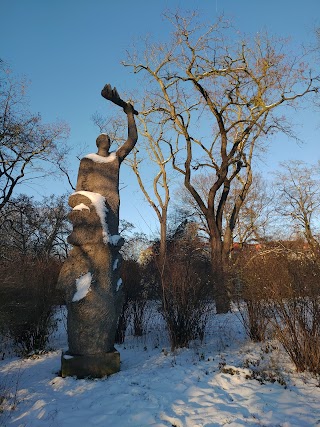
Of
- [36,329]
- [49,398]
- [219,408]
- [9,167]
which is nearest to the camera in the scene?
[219,408]

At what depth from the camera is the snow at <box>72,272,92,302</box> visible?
17.6 feet

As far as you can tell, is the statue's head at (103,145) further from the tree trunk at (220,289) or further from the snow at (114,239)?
the tree trunk at (220,289)

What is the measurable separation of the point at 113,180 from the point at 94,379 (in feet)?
10.4

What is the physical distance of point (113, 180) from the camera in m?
6.29

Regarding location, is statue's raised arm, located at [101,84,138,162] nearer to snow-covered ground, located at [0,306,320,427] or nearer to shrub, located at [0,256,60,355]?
shrub, located at [0,256,60,355]

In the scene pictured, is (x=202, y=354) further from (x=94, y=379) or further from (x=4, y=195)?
(x=4, y=195)

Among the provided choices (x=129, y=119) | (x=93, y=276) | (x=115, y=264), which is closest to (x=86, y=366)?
(x=93, y=276)

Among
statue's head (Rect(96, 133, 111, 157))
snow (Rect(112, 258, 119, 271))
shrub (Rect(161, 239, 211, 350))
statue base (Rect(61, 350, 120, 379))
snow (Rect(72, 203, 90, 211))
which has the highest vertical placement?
statue's head (Rect(96, 133, 111, 157))

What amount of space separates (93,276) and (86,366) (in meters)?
1.31

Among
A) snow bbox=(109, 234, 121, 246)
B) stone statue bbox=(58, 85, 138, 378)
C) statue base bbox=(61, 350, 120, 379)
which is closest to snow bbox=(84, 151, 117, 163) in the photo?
stone statue bbox=(58, 85, 138, 378)

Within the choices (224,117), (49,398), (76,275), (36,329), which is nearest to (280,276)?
(76,275)

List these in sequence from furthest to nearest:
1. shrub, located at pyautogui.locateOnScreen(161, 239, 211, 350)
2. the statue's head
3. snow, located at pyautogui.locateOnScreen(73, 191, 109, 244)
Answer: shrub, located at pyautogui.locateOnScreen(161, 239, 211, 350) → the statue's head → snow, located at pyautogui.locateOnScreen(73, 191, 109, 244)

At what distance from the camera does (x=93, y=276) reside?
18.1 ft

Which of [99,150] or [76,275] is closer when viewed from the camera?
[76,275]
